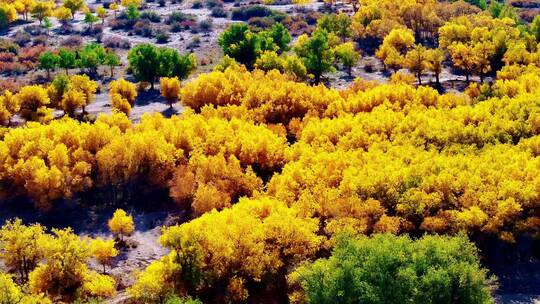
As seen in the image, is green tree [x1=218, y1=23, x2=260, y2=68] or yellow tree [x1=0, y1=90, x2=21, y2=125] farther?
green tree [x1=218, y1=23, x2=260, y2=68]

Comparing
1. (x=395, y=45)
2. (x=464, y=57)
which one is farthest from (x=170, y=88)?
(x=464, y=57)

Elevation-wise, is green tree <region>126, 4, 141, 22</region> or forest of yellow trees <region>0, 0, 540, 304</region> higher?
forest of yellow trees <region>0, 0, 540, 304</region>

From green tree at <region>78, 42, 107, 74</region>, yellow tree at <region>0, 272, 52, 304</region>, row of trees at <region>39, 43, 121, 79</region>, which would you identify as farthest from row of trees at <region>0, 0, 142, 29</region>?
yellow tree at <region>0, 272, 52, 304</region>

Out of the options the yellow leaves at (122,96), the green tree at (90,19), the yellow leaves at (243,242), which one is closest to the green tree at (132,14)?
the green tree at (90,19)

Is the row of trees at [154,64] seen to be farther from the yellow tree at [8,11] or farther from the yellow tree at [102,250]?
the yellow tree at [8,11]

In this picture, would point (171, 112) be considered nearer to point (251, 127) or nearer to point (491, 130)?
point (251, 127)

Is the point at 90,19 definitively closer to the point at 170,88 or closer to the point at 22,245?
the point at 170,88

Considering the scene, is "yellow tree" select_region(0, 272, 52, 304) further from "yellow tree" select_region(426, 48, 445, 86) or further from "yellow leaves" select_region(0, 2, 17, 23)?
"yellow leaves" select_region(0, 2, 17, 23)

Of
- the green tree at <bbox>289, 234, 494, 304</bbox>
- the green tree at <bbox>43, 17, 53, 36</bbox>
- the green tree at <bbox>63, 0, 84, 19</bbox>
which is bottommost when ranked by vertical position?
the green tree at <bbox>43, 17, 53, 36</bbox>
